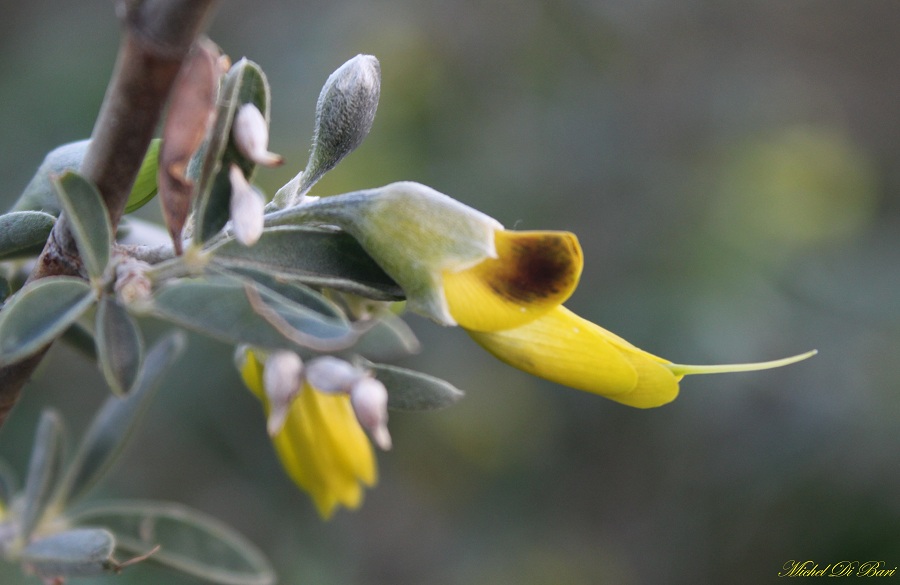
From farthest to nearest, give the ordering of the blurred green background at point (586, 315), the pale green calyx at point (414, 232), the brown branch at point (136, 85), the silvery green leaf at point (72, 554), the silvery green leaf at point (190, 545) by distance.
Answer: the blurred green background at point (586, 315) → the silvery green leaf at point (190, 545) → the silvery green leaf at point (72, 554) → the pale green calyx at point (414, 232) → the brown branch at point (136, 85)

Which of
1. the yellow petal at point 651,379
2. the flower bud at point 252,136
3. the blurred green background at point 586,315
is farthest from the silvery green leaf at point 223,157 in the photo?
the blurred green background at point 586,315

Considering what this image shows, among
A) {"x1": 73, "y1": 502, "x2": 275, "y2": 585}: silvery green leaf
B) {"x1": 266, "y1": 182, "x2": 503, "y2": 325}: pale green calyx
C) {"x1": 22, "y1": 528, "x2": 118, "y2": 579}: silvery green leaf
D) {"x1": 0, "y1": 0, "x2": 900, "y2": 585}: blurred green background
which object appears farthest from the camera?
{"x1": 0, "y1": 0, "x2": 900, "y2": 585}: blurred green background

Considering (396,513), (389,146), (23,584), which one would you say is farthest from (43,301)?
(396,513)

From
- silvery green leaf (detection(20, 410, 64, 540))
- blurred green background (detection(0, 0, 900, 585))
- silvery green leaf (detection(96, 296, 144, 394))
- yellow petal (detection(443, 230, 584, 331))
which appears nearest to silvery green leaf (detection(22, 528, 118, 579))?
silvery green leaf (detection(20, 410, 64, 540))

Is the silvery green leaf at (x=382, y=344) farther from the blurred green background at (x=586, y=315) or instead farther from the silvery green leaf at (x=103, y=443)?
the blurred green background at (x=586, y=315)

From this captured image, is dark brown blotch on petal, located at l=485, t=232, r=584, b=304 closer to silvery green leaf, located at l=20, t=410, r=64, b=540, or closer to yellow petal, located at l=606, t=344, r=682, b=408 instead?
yellow petal, located at l=606, t=344, r=682, b=408

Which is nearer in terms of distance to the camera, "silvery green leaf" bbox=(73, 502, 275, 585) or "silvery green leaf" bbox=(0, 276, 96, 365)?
"silvery green leaf" bbox=(0, 276, 96, 365)
